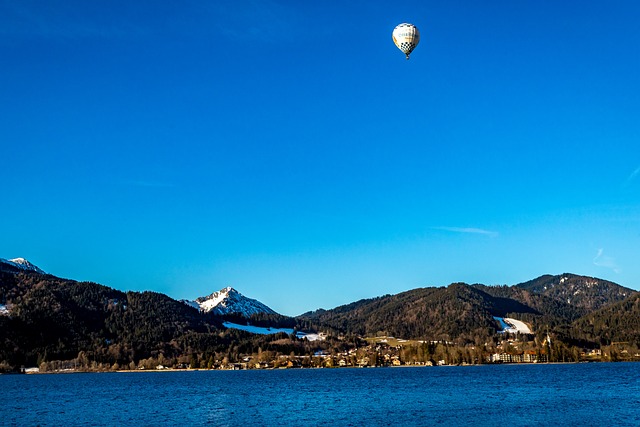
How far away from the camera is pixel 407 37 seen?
316 feet

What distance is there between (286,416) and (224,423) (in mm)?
10190

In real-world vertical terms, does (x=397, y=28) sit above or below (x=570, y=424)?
above

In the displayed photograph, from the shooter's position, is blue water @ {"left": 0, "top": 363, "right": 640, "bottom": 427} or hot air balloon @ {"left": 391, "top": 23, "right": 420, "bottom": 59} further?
hot air balloon @ {"left": 391, "top": 23, "right": 420, "bottom": 59}

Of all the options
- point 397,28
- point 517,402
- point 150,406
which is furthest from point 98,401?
point 397,28

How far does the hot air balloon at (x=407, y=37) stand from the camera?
96.2 meters

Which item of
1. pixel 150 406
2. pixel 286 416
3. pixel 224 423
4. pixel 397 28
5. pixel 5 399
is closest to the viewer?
pixel 224 423

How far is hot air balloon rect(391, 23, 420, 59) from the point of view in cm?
9619

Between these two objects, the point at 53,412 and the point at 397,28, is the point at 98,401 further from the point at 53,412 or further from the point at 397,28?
the point at 397,28

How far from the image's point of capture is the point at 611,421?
74562 mm

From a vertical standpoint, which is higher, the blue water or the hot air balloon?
the hot air balloon

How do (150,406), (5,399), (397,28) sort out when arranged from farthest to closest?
1. (5,399)
2. (150,406)
3. (397,28)

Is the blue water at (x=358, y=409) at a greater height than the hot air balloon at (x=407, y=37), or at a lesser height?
lesser

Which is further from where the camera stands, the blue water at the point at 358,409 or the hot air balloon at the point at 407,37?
the hot air balloon at the point at 407,37

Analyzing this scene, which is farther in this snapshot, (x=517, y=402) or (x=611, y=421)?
(x=517, y=402)
